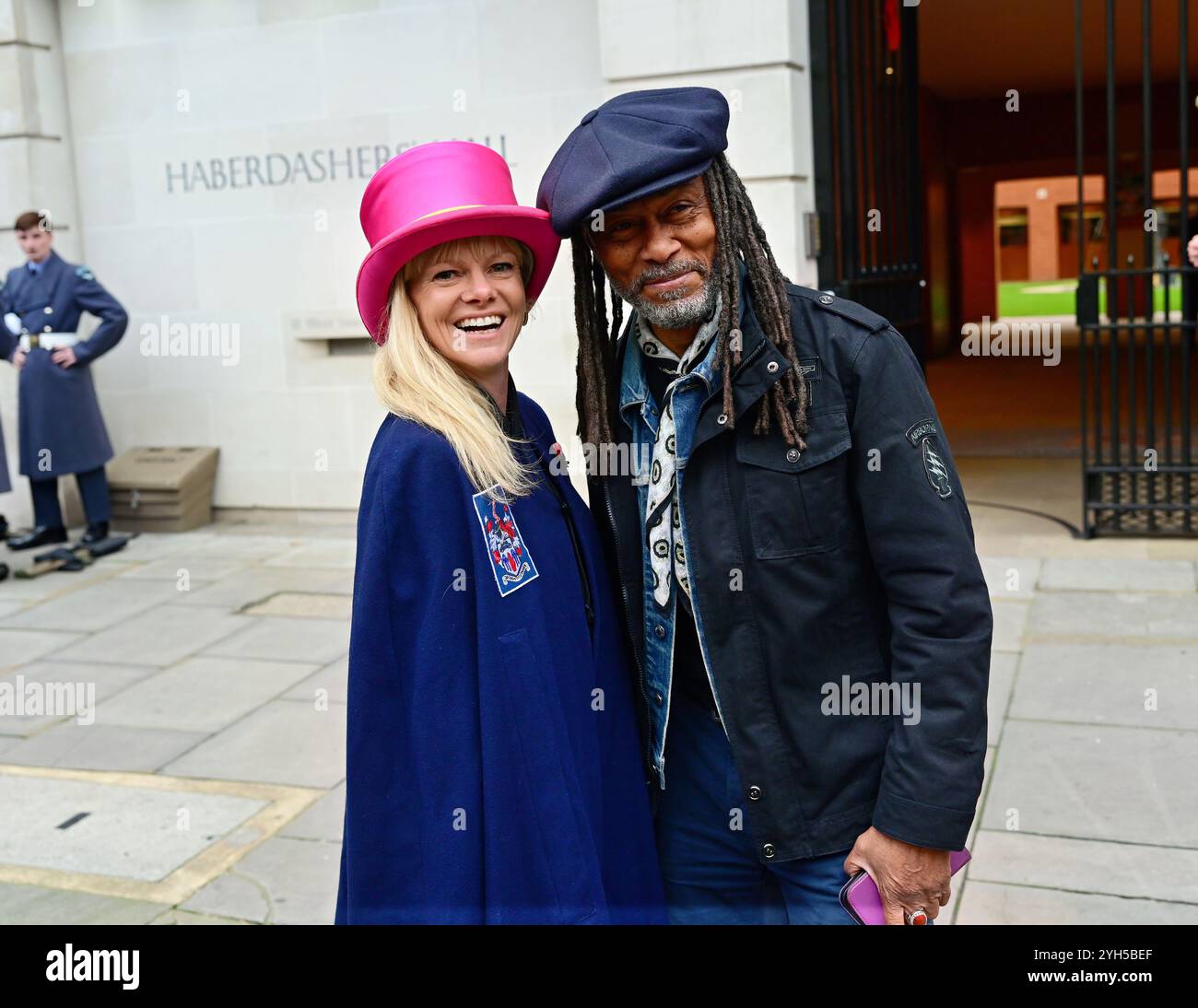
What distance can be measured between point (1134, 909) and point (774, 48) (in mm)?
4639

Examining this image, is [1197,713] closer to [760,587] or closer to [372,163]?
[760,587]

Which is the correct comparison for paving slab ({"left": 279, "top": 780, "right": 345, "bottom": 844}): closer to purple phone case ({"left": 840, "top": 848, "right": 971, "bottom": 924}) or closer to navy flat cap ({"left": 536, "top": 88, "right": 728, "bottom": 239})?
purple phone case ({"left": 840, "top": 848, "right": 971, "bottom": 924})

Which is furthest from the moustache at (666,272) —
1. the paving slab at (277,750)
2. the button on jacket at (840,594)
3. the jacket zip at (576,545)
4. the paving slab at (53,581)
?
the paving slab at (53,581)

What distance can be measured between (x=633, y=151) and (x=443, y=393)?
0.45 meters

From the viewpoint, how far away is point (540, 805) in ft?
6.10

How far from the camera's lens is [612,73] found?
6.85 m

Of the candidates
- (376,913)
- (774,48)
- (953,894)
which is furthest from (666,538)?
(774,48)

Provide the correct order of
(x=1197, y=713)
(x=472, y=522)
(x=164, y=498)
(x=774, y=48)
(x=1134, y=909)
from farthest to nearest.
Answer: (x=164, y=498) < (x=774, y=48) < (x=1197, y=713) < (x=1134, y=909) < (x=472, y=522)

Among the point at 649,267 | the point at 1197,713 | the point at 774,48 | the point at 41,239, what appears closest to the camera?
the point at 649,267

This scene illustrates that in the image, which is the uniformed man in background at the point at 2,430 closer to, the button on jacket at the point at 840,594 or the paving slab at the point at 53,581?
the paving slab at the point at 53,581

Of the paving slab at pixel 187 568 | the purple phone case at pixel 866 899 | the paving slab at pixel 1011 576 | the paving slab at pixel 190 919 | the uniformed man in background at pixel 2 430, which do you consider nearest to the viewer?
the purple phone case at pixel 866 899

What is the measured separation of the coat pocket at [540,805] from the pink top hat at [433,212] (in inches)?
23.7

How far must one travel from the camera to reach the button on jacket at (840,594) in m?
1.88

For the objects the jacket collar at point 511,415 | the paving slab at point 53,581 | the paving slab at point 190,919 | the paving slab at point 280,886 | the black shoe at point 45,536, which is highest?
the jacket collar at point 511,415
